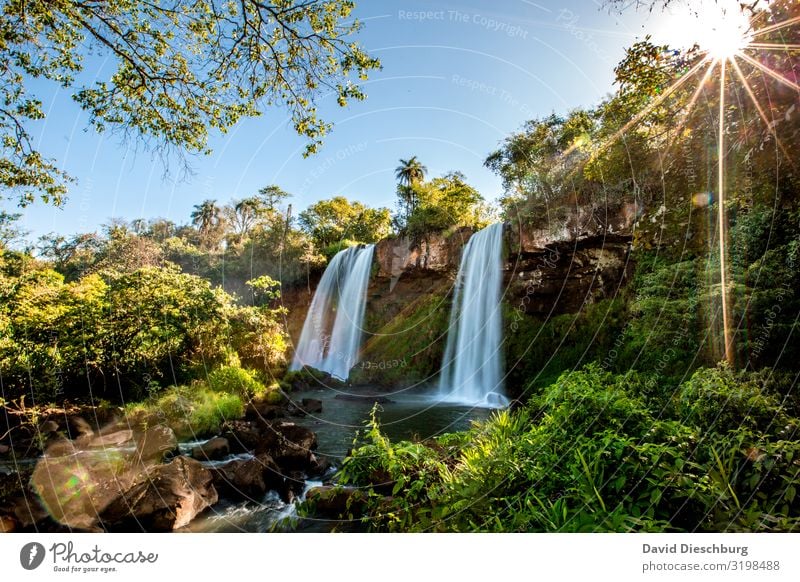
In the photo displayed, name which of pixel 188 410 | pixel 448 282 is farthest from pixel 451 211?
pixel 188 410

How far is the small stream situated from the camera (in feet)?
15.3

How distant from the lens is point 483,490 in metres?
2.55

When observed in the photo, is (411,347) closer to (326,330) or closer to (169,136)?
(326,330)

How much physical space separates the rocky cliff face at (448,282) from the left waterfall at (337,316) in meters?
0.66

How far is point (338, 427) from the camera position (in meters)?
9.49

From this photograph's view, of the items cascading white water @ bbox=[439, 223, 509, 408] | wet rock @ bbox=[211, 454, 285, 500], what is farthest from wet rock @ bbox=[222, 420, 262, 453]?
cascading white water @ bbox=[439, 223, 509, 408]

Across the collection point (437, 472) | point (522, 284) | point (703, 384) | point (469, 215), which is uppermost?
point (469, 215)

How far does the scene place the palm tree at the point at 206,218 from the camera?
1561 inches

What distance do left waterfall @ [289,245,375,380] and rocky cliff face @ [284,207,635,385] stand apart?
0.66m

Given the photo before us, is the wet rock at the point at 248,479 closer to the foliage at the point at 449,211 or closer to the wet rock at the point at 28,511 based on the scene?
the wet rock at the point at 28,511

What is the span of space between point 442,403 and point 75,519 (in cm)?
1067

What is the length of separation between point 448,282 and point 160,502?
1542 cm

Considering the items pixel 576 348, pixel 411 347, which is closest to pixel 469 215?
pixel 411 347

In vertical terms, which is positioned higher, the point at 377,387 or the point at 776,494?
the point at 776,494
